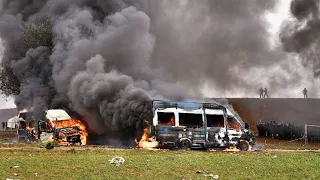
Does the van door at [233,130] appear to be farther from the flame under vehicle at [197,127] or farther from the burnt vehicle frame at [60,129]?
the burnt vehicle frame at [60,129]

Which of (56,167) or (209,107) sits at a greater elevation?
(209,107)

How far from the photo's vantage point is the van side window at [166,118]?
26.0 m

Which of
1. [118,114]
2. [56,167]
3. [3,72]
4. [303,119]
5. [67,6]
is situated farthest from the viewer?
[303,119]

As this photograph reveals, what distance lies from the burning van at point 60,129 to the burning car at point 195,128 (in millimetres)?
7849

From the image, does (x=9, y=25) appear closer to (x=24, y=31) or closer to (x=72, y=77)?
(x=24, y=31)

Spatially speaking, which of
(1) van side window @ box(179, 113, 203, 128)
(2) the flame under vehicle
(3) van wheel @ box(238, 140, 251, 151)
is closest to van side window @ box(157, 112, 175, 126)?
(2) the flame under vehicle

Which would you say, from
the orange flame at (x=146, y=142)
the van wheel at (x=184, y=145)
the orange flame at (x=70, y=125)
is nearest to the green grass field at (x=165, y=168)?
the orange flame at (x=146, y=142)

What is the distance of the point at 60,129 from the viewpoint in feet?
110

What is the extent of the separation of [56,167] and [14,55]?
41.7 metres

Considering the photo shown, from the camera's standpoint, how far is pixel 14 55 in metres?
54.6

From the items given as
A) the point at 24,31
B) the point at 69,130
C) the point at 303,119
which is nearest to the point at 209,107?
the point at 69,130

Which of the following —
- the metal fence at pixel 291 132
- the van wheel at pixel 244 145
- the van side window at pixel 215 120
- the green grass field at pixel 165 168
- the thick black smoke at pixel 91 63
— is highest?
the thick black smoke at pixel 91 63

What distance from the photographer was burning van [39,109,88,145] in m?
33.2

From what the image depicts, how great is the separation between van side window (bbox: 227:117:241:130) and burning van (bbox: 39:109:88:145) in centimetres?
1304
